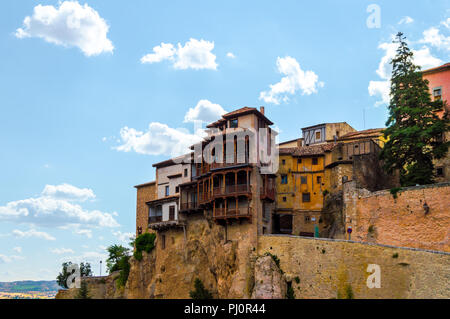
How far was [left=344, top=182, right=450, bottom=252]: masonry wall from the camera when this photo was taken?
38.9m

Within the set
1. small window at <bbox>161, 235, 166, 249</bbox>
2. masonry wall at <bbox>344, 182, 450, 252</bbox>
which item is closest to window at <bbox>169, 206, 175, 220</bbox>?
small window at <bbox>161, 235, 166, 249</bbox>

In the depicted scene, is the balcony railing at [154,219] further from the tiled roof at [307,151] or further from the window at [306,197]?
the window at [306,197]

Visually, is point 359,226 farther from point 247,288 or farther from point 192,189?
point 192,189

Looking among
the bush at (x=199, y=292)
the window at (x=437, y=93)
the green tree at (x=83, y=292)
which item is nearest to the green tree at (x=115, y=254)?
the green tree at (x=83, y=292)

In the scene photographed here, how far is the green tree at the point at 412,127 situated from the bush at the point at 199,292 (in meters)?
23.3

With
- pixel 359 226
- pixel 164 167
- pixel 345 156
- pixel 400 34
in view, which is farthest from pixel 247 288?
pixel 400 34

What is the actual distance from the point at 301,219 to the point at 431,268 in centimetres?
2268

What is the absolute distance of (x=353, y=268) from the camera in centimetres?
3891

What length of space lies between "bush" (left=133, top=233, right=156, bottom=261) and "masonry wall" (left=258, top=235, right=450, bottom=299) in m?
19.6

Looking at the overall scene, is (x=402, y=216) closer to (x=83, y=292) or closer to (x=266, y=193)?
(x=266, y=193)

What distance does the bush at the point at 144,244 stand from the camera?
60812mm

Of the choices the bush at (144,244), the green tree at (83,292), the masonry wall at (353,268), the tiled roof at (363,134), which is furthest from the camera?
the green tree at (83,292)

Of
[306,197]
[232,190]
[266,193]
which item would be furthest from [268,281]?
[306,197]
